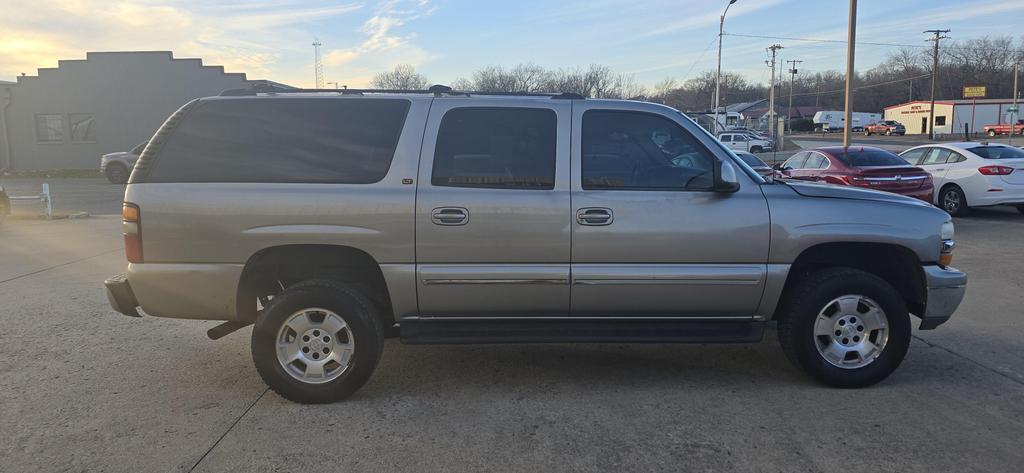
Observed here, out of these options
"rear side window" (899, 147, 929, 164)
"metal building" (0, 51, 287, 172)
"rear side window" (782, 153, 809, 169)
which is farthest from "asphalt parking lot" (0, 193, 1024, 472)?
"metal building" (0, 51, 287, 172)

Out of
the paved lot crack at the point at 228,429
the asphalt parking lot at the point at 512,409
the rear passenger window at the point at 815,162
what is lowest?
the paved lot crack at the point at 228,429

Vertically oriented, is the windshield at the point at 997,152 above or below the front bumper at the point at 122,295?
above

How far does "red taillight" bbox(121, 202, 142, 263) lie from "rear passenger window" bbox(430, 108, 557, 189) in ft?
5.96

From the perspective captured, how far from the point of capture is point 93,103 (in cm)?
3225

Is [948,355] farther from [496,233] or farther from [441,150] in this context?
[441,150]

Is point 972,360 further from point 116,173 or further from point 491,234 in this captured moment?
point 116,173

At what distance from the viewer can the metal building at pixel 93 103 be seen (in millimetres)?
31766

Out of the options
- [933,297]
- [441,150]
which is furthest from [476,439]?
[933,297]

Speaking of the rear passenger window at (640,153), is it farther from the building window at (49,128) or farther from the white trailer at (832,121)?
the white trailer at (832,121)

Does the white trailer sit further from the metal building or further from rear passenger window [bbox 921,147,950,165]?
rear passenger window [bbox 921,147,950,165]

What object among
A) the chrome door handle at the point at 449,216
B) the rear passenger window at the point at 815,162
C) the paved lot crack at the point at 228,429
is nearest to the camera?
the paved lot crack at the point at 228,429

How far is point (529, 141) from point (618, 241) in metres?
0.85

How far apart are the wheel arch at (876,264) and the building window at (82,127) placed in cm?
3596

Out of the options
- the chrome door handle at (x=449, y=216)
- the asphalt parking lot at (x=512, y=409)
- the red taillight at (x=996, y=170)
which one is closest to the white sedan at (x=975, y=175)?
the red taillight at (x=996, y=170)
